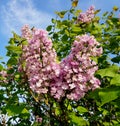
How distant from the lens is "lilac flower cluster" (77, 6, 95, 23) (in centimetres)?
725

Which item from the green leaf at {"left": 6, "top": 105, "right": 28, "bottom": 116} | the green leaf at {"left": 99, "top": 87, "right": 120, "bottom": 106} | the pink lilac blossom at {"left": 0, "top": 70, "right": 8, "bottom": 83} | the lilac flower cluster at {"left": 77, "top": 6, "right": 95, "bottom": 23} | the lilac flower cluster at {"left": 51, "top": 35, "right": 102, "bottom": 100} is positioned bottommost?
the green leaf at {"left": 99, "top": 87, "right": 120, "bottom": 106}

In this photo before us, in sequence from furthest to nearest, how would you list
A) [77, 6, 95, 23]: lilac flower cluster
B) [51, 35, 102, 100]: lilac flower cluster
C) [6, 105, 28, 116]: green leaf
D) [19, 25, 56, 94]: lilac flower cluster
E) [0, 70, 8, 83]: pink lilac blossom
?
[77, 6, 95, 23]: lilac flower cluster < [0, 70, 8, 83]: pink lilac blossom < [6, 105, 28, 116]: green leaf < [19, 25, 56, 94]: lilac flower cluster < [51, 35, 102, 100]: lilac flower cluster

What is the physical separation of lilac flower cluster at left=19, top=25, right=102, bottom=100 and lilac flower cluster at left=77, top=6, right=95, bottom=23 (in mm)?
3036

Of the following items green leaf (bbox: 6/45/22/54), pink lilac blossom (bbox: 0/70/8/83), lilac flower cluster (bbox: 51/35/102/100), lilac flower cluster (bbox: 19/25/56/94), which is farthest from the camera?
pink lilac blossom (bbox: 0/70/8/83)

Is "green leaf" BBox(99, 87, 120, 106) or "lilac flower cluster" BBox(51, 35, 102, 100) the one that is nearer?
"green leaf" BBox(99, 87, 120, 106)

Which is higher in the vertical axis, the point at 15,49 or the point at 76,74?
the point at 15,49

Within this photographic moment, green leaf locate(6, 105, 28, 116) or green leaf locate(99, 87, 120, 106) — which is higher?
green leaf locate(6, 105, 28, 116)

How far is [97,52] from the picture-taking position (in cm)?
426

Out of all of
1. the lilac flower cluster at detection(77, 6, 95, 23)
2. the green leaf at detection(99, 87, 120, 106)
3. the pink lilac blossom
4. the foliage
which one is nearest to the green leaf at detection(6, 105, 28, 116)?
the foliage

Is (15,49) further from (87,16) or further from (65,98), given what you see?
(87,16)

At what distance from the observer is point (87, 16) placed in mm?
7496

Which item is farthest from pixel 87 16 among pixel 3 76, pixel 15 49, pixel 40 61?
pixel 40 61

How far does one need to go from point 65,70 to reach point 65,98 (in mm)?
434

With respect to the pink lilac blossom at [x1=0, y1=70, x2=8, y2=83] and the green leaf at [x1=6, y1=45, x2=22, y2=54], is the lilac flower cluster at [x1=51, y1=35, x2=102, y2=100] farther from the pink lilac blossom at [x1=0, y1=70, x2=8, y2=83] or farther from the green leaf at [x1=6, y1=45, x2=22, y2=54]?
the pink lilac blossom at [x1=0, y1=70, x2=8, y2=83]
